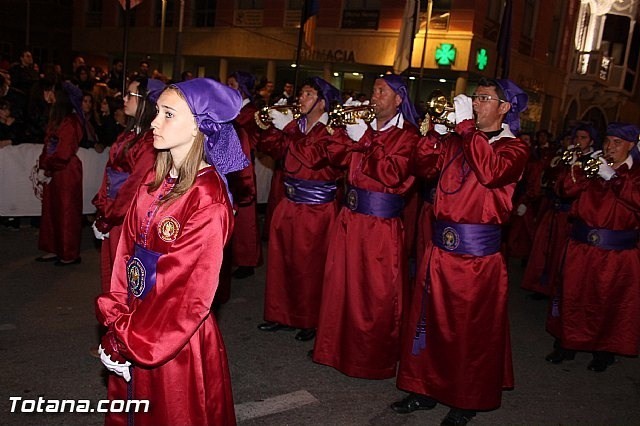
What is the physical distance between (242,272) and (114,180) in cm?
287

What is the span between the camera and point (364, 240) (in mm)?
4715

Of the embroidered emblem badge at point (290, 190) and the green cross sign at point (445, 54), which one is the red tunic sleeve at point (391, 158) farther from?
the green cross sign at point (445, 54)

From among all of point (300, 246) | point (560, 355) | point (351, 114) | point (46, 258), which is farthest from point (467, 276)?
point (46, 258)

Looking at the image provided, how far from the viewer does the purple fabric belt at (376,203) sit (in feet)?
15.4

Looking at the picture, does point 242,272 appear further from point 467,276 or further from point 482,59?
point 482,59

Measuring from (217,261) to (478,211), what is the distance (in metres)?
2.17

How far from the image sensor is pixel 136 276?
8.50 ft

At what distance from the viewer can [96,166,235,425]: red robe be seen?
2.40 meters

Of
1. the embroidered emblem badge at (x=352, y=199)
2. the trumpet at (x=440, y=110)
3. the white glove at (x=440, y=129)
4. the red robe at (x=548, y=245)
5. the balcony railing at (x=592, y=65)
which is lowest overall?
the red robe at (x=548, y=245)

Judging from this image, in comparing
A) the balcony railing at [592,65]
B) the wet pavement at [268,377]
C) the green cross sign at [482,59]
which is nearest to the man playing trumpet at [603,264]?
the wet pavement at [268,377]

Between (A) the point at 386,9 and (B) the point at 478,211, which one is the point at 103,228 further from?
(A) the point at 386,9

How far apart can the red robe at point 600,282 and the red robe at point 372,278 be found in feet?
6.14

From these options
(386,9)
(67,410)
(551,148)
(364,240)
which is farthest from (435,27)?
(67,410)

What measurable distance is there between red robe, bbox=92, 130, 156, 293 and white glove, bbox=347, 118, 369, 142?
1.58m
